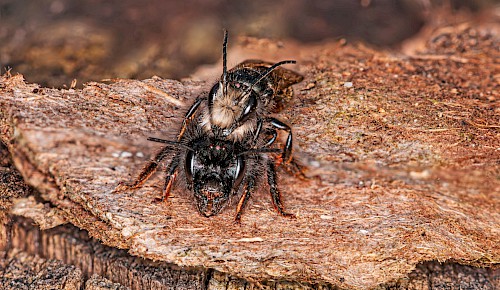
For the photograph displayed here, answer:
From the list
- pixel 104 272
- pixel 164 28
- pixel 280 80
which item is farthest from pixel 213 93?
pixel 164 28

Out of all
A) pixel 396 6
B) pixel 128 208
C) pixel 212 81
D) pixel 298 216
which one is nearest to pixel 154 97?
pixel 212 81

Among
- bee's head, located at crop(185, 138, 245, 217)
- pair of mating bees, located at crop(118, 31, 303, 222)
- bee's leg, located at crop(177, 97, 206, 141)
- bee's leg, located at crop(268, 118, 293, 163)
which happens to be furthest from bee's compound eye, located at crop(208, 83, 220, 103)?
bee's leg, located at crop(268, 118, 293, 163)

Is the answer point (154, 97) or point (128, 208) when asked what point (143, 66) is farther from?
point (128, 208)

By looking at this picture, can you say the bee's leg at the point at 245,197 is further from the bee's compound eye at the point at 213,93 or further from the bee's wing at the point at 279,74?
the bee's wing at the point at 279,74

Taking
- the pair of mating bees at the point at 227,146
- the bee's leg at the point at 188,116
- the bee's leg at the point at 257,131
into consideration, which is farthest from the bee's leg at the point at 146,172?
the bee's leg at the point at 257,131

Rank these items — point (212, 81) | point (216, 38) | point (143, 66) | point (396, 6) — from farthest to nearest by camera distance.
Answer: point (396, 6) < point (216, 38) < point (143, 66) < point (212, 81)
